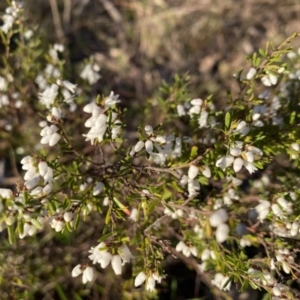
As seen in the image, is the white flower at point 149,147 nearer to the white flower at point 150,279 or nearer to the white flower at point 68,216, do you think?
the white flower at point 68,216

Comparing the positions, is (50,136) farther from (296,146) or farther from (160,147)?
(296,146)

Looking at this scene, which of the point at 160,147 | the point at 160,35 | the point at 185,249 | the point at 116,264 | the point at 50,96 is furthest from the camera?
the point at 160,35

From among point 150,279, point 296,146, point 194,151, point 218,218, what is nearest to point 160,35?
point 296,146

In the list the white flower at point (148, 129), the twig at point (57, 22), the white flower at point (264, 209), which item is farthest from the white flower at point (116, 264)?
the twig at point (57, 22)

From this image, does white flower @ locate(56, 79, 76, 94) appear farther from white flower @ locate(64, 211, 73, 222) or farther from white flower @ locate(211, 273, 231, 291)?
white flower @ locate(211, 273, 231, 291)

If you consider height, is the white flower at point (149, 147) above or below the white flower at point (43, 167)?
below

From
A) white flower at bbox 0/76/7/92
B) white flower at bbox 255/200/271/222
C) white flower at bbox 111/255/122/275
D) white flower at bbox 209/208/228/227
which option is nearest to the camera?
white flower at bbox 209/208/228/227

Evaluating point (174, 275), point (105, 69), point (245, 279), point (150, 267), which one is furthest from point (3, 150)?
point (245, 279)

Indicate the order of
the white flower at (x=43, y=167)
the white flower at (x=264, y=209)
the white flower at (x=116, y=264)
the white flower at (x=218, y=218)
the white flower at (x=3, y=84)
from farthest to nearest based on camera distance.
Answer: the white flower at (x=3, y=84)
the white flower at (x=264, y=209)
the white flower at (x=43, y=167)
the white flower at (x=116, y=264)
the white flower at (x=218, y=218)

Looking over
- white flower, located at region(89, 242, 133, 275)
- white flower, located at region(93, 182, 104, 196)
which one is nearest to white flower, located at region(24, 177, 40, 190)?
white flower, located at region(93, 182, 104, 196)

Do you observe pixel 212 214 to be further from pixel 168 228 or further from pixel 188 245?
pixel 168 228

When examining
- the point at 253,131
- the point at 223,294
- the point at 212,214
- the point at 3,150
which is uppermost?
the point at 212,214
